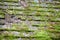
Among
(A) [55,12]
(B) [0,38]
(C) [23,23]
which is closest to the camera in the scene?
(B) [0,38]

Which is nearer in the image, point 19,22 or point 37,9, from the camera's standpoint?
point 19,22

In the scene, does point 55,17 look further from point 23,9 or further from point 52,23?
point 23,9

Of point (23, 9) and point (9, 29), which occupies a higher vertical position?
point (23, 9)

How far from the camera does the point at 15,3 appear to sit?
14.6ft

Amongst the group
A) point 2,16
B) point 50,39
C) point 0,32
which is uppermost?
point 2,16

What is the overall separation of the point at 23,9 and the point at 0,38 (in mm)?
1079

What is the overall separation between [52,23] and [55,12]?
405mm

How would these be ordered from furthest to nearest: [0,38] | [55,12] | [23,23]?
[55,12]
[23,23]
[0,38]

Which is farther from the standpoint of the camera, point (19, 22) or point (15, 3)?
point (15, 3)

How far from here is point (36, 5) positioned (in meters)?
4.47

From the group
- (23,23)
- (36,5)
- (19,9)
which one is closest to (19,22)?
(23,23)

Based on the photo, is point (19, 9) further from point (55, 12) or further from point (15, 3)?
point (55, 12)

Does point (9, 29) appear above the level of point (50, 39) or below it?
above

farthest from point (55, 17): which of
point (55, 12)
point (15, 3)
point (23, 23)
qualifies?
point (15, 3)
